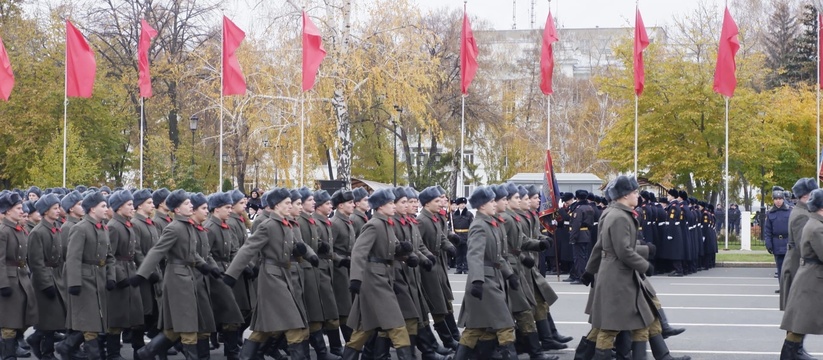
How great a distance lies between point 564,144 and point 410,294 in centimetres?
5119

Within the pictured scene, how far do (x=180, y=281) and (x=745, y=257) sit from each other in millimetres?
20001

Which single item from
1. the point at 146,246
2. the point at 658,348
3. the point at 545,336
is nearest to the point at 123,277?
the point at 146,246

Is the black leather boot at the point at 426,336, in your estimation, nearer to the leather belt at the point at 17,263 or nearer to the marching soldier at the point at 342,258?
the marching soldier at the point at 342,258

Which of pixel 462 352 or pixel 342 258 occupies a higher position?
pixel 342 258

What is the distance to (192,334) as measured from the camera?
1156cm

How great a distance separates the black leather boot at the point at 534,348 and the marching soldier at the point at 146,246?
13.0 ft

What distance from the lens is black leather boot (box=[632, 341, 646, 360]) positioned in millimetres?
10789

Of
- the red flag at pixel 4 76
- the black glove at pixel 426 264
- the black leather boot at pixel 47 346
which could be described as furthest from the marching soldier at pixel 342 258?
the red flag at pixel 4 76

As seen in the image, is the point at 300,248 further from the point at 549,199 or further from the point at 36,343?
the point at 549,199

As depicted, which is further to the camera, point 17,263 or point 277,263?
point 17,263

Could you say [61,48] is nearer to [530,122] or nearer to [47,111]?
[47,111]

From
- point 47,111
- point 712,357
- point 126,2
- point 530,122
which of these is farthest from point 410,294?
point 530,122

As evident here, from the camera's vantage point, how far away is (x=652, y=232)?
938 inches

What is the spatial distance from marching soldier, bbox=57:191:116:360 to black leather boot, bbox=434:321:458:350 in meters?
3.53
